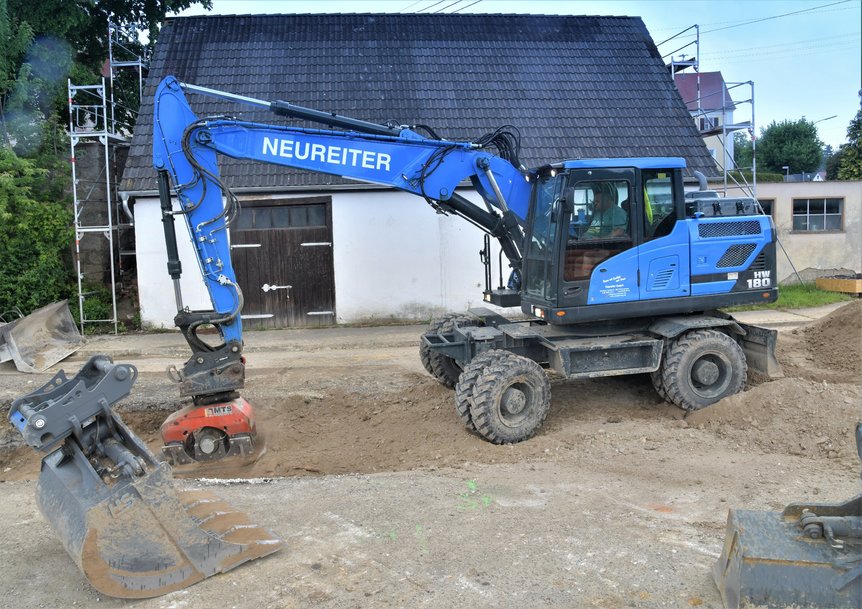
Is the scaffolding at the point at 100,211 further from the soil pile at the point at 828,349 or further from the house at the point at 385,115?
the soil pile at the point at 828,349

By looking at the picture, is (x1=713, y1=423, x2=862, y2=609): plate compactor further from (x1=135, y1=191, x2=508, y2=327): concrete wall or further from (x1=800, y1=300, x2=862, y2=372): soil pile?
(x1=135, y1=191, x2=508, y2=327): concrete wall

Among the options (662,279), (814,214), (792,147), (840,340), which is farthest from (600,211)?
(792,147)

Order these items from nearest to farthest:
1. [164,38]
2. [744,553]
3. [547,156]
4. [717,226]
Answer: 1. [744,553]
2. [717,226]
3. [547,156]
4. [164,38]

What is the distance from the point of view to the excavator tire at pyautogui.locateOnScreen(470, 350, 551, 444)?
23.1 ft

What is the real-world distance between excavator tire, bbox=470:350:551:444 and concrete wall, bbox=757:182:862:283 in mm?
12439

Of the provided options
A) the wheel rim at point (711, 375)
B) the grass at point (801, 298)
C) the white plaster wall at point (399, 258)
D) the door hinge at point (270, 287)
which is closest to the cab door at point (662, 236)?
the wheel rim at point (711, 375)

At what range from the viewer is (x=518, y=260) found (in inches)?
326

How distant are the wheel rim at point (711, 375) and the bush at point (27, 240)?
11173 mm

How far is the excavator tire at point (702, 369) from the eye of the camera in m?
7.77

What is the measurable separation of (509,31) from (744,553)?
1568 centimetres

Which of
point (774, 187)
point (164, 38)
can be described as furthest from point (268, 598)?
point (774, 187)

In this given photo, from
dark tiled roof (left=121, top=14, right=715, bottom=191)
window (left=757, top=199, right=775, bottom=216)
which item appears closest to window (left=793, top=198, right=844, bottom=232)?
window (left=757, top=199, right=775, bottom=216)

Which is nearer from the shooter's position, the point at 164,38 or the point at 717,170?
the point at 717,170

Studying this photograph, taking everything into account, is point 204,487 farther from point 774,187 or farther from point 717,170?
point 774,187
